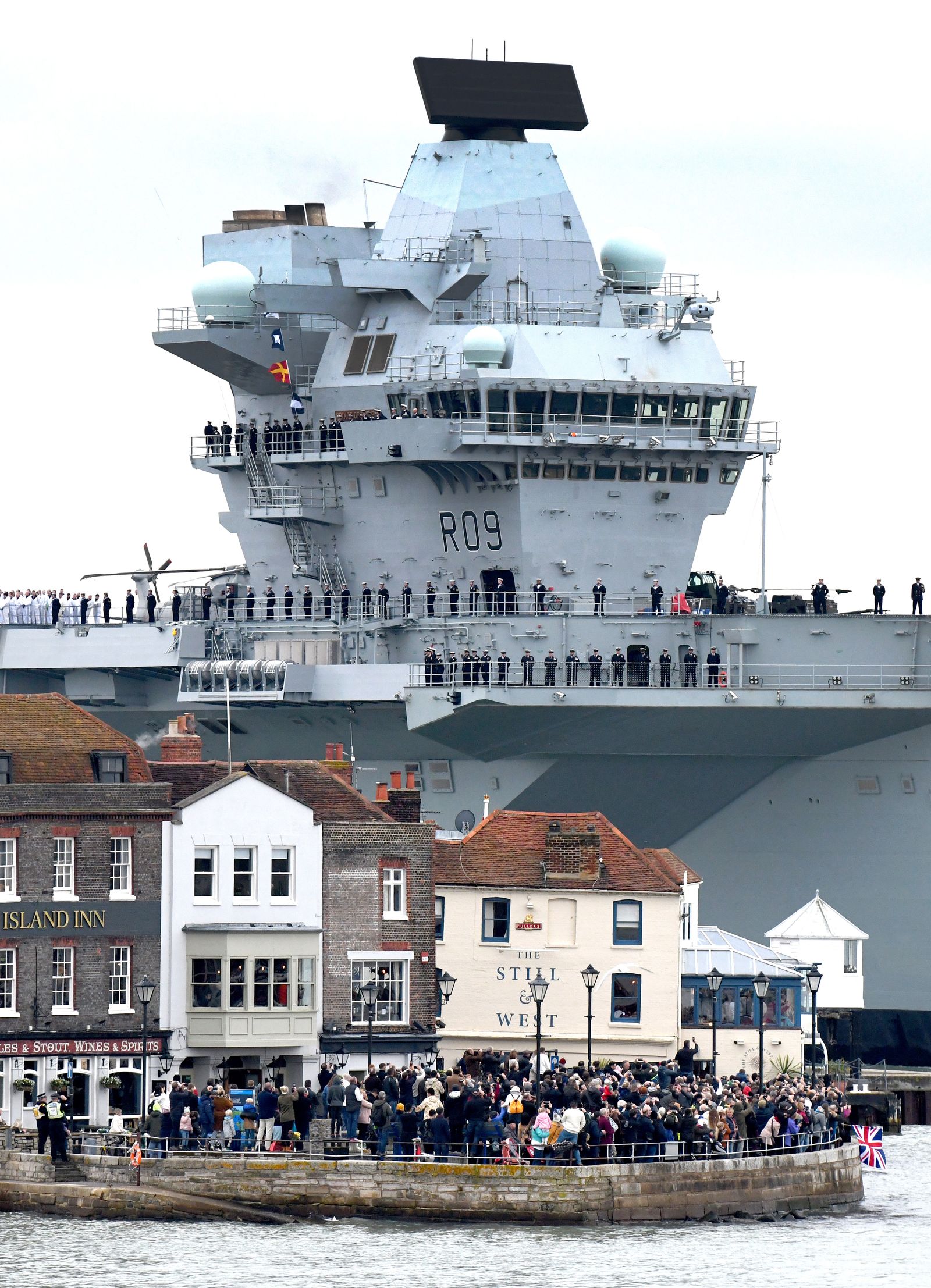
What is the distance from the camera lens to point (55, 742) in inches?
2176

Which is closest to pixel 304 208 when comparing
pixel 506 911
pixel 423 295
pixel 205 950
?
pixel 423 295

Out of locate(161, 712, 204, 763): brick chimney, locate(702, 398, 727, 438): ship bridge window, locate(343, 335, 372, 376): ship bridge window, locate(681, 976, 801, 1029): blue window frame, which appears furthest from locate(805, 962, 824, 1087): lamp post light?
locate(343, 335, 372, 376): ship bridge window

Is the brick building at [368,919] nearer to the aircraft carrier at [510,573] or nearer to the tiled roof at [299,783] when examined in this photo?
the tiled roof at [299,783]

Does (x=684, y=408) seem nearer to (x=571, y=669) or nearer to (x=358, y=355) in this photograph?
(x=358, y=355)

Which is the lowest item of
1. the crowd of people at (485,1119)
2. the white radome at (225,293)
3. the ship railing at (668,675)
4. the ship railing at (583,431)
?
the crowd of people at (485,1119)

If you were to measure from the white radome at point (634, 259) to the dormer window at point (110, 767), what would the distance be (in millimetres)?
25907

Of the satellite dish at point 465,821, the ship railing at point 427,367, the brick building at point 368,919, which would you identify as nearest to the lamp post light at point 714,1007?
the brick building at point 368,919

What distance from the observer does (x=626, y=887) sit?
59375 mm

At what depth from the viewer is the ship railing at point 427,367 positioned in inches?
2889

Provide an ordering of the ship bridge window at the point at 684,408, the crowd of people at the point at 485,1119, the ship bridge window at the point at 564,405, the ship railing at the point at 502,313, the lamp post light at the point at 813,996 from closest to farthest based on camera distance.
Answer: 1. the crowd of people at the point at 485,1119
2. the lamp post light at the point at 813,996
3. the ship bridge window at the point at 564,405
4. the ship bridge window at the point at 684,408
5. the ship railing at the point at 502,313

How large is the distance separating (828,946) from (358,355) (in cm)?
1823

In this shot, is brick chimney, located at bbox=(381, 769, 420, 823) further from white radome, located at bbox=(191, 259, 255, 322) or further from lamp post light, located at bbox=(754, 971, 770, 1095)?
white radome, located at bbox=(191, 259, 255, 322)

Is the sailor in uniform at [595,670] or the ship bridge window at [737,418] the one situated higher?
the ship bridge window at [737,418]

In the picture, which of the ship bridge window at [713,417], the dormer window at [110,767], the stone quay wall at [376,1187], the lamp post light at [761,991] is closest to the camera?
the stone quay wall at [376,1187]
